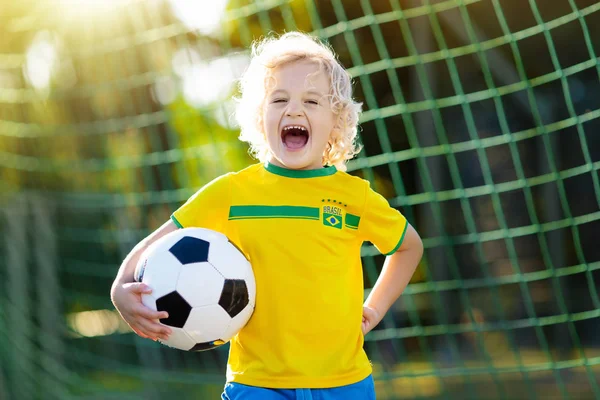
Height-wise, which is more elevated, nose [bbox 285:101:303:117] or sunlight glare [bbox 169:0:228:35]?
sunlight glare [bbox 169:0:228:35]

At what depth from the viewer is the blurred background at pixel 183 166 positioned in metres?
4.74

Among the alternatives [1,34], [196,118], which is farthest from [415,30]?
[1,34]

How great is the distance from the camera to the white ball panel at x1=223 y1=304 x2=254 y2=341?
6.28ft

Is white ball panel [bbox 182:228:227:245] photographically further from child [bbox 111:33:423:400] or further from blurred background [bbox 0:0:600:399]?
blurred background [bbox 0:0:600:399]

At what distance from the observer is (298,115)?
1.97 m

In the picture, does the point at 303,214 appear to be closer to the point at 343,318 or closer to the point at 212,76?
the point at 343,318

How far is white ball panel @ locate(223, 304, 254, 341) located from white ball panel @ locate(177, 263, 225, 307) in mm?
59

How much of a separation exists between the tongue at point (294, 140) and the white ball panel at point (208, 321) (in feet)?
1.30

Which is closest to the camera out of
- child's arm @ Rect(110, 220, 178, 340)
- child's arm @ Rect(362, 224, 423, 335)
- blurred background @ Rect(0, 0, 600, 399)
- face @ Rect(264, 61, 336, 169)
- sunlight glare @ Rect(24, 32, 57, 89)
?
child's arm @ Rect(110, 220, 178, 340)

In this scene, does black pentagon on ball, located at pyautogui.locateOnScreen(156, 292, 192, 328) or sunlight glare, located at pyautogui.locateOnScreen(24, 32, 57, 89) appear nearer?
black pentagon on ball, located at pyautogui.locateOnScreen(156, 292, 192, 328)

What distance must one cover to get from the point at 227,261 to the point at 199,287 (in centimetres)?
9

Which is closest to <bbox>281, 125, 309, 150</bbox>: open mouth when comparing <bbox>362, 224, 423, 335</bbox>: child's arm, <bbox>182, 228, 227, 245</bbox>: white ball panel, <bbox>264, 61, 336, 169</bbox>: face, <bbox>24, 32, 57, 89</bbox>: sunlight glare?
A: <bbox>264, 61, 336, 169</bbox>: face

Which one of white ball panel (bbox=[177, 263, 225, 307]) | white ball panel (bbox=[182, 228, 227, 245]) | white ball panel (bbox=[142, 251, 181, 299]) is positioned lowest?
white ball panel (bbox=[177, 263, 225, 307])

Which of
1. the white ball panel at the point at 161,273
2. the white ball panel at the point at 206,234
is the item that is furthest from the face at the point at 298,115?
the white ball panel at the point at 161,273
